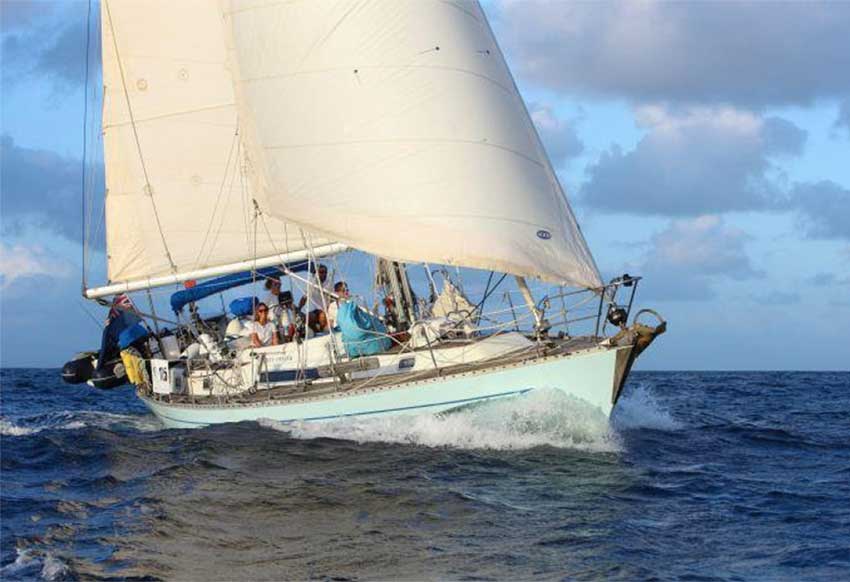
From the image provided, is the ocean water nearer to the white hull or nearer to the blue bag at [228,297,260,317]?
the white hull

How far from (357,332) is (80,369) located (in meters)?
9.63

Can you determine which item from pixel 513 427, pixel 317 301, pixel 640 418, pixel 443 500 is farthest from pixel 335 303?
pixel 443 500

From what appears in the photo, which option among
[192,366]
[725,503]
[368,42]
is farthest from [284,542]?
[192,366]

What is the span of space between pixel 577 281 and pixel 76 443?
470 inches

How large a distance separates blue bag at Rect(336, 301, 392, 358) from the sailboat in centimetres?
4

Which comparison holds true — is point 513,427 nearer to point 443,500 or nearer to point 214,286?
point 443,500

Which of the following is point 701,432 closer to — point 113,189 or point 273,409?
point 273,409

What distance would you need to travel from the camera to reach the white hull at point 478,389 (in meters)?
19.8

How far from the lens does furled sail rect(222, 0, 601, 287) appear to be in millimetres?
20172

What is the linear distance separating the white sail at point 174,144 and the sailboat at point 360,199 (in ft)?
0.17

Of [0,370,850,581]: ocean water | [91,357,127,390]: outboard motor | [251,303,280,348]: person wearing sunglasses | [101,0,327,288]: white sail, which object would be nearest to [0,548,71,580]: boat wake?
[0,370,850,581]: ocean water

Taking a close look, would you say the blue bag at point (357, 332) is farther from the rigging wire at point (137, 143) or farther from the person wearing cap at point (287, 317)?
the rigging wire at point (137, 143)

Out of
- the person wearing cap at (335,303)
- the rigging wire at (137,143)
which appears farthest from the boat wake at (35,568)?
the rigging wire at (137,143)

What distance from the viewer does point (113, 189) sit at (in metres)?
28.0
